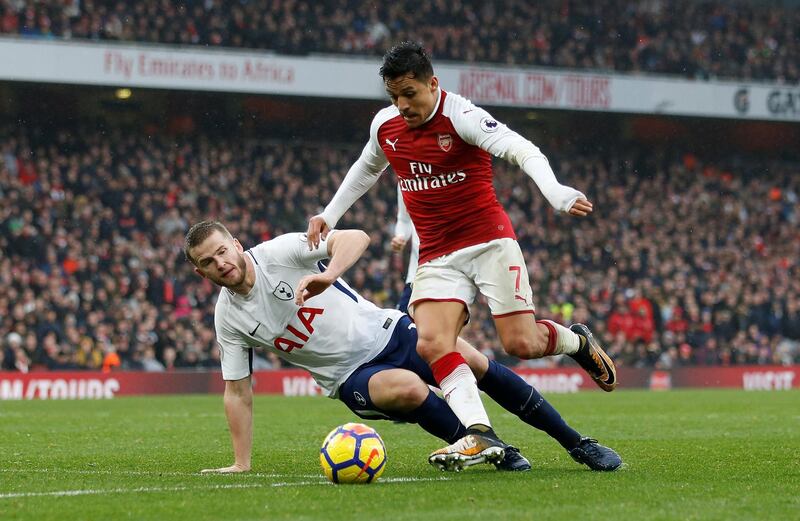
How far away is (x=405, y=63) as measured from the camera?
632 cm

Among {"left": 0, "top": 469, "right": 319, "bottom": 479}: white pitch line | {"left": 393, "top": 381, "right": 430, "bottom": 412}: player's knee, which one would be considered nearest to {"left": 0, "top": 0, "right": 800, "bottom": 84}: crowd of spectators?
{"left": 0, "top": 469, "right": 319, "bottom": 479}: white pitch line

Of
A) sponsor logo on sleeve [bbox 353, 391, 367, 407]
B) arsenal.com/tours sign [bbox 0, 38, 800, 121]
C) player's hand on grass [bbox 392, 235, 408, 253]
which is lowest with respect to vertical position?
sponsor logo on sleeve [bbox 353, 391, 367, 407]

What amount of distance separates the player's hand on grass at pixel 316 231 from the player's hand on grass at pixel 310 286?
21.9 inches

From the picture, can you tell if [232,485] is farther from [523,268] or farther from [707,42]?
[707,42]

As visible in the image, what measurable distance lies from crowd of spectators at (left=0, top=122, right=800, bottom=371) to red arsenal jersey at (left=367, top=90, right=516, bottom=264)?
553 inches

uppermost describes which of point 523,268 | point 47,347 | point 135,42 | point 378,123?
point 135,42

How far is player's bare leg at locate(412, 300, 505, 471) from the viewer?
6.05 m

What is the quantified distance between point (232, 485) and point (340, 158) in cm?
2371

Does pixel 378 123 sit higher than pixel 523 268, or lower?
higher

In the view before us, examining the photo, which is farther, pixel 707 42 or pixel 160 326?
pixel 707 42

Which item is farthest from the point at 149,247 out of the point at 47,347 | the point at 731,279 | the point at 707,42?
the point at 707,42

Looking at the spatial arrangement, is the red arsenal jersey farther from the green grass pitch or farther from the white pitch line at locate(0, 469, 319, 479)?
the white pitch line at locate(0, 469, 319, 479)

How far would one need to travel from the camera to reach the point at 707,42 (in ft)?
104

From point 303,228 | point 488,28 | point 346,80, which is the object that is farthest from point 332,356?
point 488,28
